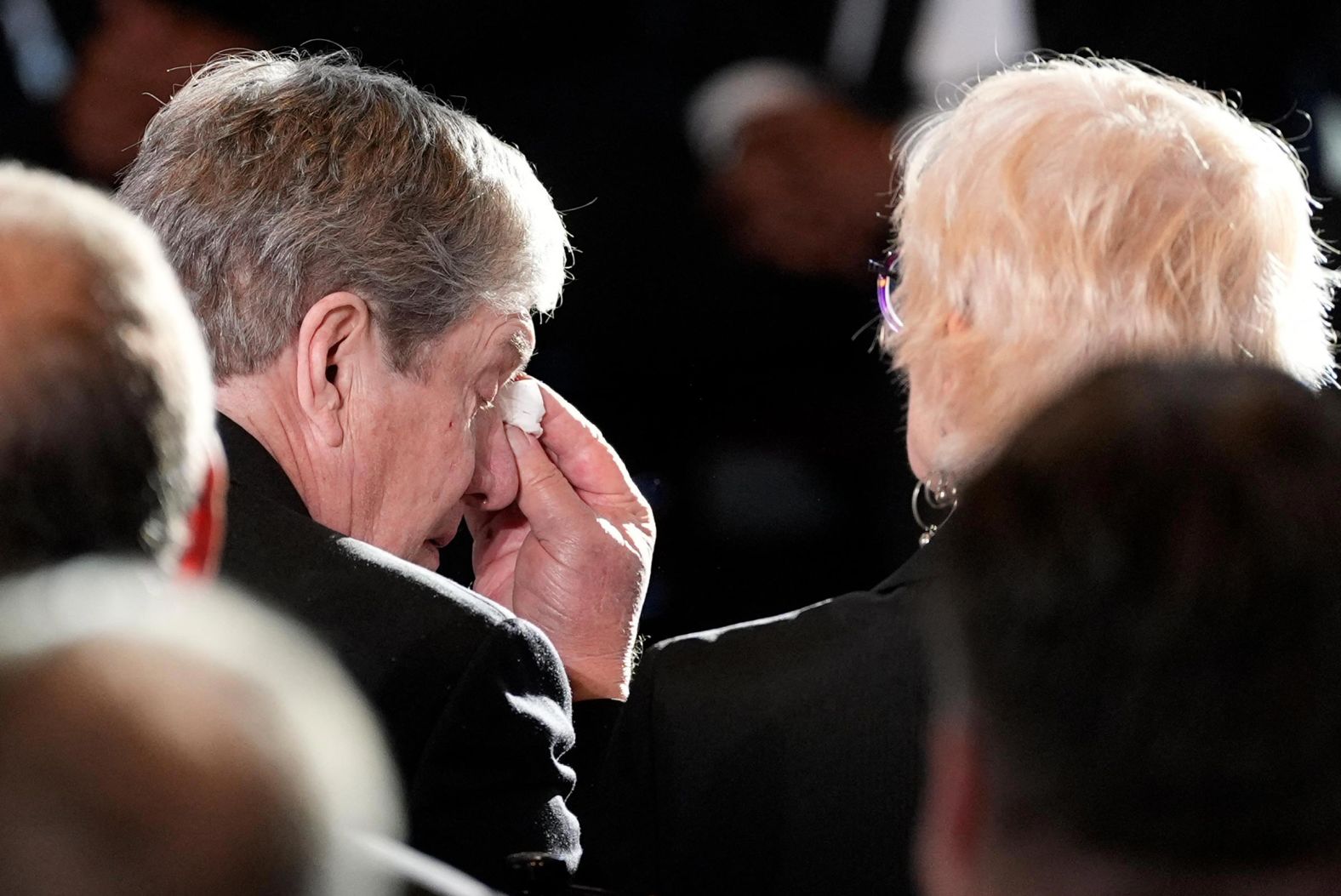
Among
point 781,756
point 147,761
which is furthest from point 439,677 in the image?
point 147,761

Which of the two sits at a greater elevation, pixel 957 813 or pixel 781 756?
pixel 957 813

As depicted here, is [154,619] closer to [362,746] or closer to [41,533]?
[41,533]

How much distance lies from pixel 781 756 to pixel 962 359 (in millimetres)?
304

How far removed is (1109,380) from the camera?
0.55 meters

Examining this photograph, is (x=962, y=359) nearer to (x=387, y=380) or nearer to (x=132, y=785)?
(x=387, y=380)

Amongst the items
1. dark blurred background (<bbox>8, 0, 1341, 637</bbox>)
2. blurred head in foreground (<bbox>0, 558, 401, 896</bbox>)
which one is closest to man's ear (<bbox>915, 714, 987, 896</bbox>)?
blurred head in foreground (<bbox>0, 558, 401, 896</bbox>)

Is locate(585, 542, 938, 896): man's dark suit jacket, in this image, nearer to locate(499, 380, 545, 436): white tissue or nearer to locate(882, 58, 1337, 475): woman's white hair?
locate(882, 58, 1337, 475): woman's white hair

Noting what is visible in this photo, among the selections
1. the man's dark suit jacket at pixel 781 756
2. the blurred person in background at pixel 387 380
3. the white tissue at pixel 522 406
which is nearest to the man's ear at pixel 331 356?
the blurred person in background at pixel 387 380

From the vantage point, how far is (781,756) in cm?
109

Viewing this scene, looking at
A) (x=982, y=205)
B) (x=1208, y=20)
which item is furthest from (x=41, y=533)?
(x=1208, y=20)

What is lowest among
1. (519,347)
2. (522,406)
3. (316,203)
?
(522,406)

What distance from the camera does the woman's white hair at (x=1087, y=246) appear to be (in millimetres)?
1112

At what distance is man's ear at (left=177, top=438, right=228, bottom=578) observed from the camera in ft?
2.27

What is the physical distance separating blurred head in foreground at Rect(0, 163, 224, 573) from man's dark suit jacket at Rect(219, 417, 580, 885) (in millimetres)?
575
